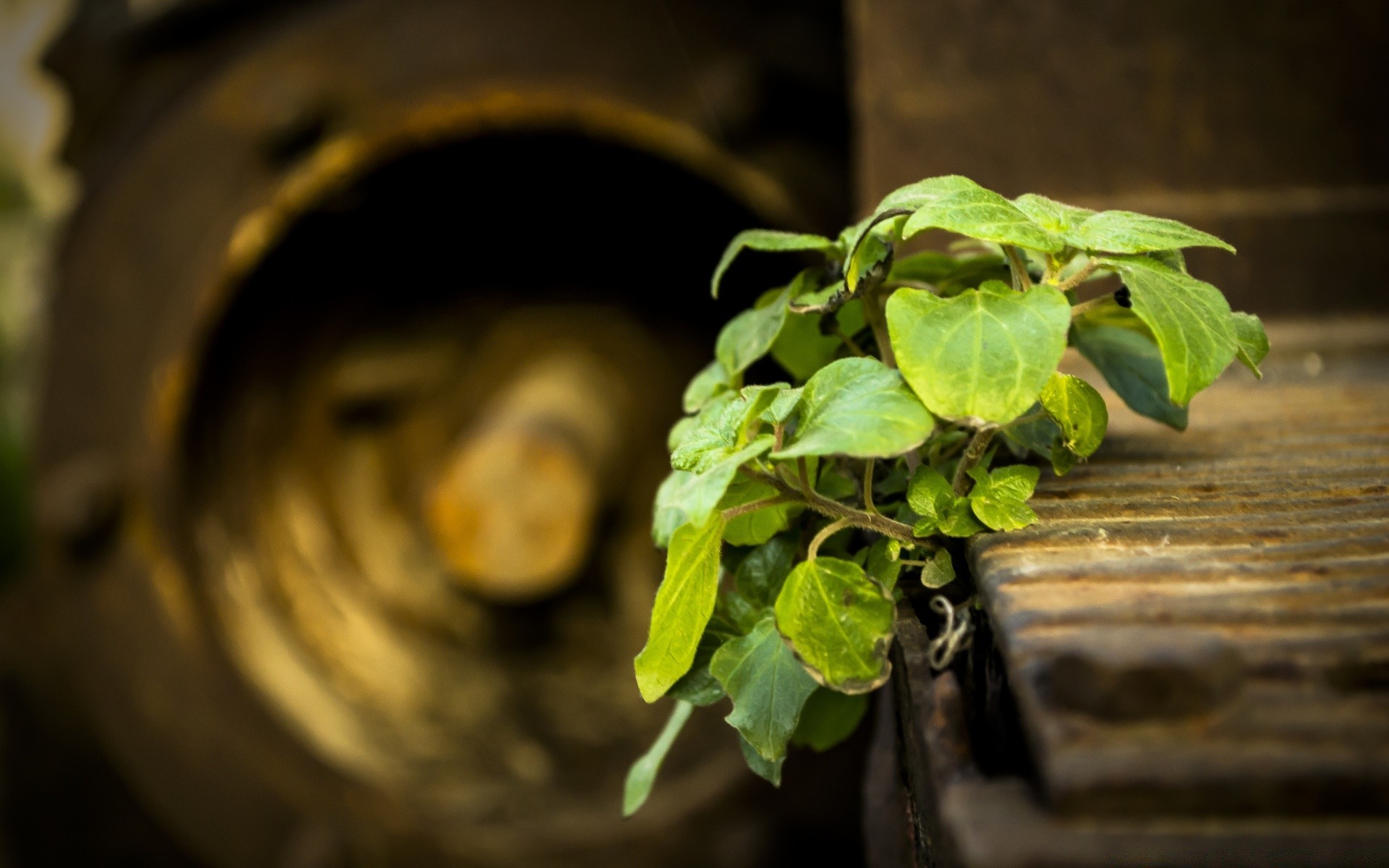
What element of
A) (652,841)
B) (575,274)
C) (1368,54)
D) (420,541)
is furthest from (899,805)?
(575,274)

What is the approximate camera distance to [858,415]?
0.51 meters

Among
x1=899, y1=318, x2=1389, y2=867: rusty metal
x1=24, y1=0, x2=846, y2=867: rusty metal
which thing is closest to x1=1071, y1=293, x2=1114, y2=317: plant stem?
x1=899, y1=318, x2=1389, y2=867: rusty metal

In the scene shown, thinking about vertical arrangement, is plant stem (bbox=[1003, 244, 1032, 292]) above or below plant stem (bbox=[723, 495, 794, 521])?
above

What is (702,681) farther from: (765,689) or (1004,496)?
(1004,496)

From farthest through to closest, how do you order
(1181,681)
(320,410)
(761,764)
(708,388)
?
(320,410) < (708,388) < (761,764) < (1181,681)

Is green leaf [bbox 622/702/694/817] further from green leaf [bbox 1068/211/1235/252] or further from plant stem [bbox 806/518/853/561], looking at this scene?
green leaf [bbox 1068/211/1235/252]

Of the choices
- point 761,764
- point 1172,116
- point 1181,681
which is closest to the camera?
point 1181,681

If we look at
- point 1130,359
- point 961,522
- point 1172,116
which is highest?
point 1172,116

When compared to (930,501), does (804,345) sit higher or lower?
higher

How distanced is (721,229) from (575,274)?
451 mm

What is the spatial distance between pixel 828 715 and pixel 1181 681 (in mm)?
314

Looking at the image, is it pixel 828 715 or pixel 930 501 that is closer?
pixel 930 501

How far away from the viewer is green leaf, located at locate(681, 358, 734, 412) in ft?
2.29

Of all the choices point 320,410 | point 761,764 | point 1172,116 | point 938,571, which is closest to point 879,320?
point 938,571
